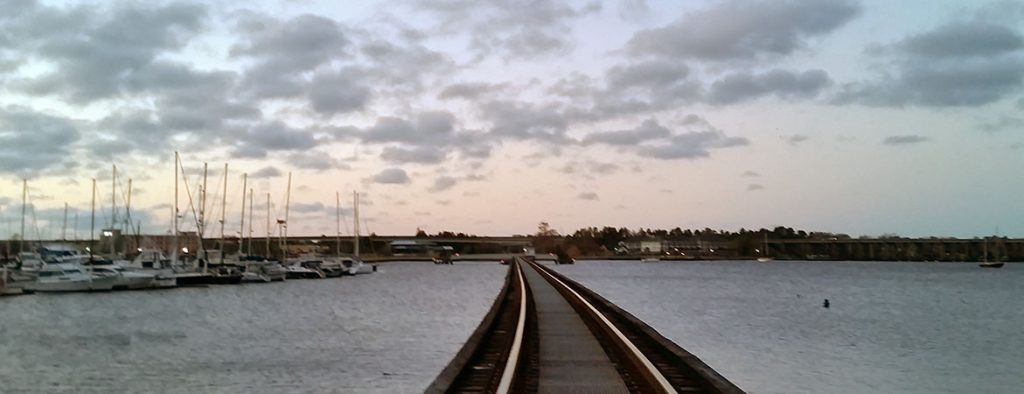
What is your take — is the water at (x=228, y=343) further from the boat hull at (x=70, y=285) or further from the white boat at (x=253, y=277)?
the white boat at (x=253, y=277)

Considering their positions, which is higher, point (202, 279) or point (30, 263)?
point (30, 263)

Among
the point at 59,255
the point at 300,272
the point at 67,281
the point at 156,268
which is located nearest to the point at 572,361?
the point at 67,281

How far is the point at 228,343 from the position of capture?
3697cm

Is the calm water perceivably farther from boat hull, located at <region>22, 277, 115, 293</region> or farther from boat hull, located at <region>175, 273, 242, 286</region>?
boat hull, located at <region>175, 273, 242, 286</region>

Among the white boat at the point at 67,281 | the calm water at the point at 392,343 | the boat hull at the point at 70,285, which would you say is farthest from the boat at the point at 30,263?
the calm water at the point at 392,343

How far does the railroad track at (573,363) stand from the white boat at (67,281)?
1887 inches

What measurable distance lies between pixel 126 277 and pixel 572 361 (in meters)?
61.2

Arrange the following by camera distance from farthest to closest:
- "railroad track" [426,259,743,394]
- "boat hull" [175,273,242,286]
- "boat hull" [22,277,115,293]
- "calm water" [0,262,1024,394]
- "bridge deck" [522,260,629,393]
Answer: "boat hull" [175,273,242,286] < "boat hull" [22,277,115,293] < "calm water" [0,262,1024,394] < "bridge deck" [522,260,629,393] < "railroad track" [426,259,743,394]

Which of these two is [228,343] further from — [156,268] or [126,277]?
[156,268]

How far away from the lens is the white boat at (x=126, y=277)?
74438mm

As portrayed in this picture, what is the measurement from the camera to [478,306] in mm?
60406

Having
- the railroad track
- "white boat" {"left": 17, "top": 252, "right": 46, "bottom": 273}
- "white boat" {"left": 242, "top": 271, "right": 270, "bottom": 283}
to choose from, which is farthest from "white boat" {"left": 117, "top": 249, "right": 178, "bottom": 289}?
the railroad track

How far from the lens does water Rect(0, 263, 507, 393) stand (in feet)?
83.9

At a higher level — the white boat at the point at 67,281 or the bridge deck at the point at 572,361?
the white boat at the point at 67,281
